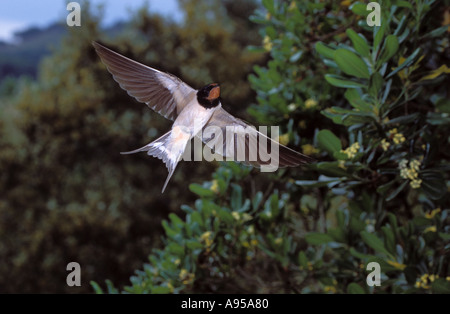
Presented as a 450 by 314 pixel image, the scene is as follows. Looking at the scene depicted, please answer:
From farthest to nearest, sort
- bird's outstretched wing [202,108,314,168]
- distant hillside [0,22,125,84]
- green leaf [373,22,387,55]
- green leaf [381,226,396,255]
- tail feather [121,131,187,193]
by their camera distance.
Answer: distant hillside [0,22,125,84], green leaf [381,226,396,255], green leaf [373,22,387,55], bird's outstretched wing [202,108,314,168], tail feather [121,131,187,193]

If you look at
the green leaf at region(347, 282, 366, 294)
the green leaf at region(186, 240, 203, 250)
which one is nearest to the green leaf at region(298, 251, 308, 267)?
the green leaf at region(347, 282, 366, 294)

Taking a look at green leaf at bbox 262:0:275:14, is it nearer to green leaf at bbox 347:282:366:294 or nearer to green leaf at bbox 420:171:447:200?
green leaf at bbox 420:171:447:200

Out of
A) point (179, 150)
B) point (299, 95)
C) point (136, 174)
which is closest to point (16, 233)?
point (136, 174)

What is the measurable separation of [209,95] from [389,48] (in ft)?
1.65

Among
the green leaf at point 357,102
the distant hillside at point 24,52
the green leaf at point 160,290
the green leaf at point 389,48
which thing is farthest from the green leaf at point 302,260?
the distant hillside at point 24,52

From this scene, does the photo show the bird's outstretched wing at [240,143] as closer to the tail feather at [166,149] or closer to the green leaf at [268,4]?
the tail feather at [166,149]

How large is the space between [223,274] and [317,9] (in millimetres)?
968

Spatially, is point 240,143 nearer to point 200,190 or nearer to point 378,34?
point 378,34

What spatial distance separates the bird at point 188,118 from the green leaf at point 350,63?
308mm

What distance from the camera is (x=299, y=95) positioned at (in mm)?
1464

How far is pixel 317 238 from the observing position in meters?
1.32

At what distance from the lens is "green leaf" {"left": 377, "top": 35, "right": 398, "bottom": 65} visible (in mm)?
921

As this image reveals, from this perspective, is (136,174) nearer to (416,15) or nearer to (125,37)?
(125,37)
